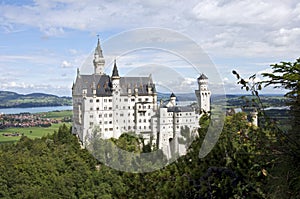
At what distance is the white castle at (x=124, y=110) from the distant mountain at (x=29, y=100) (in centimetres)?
9989

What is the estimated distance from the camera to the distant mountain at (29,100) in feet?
457

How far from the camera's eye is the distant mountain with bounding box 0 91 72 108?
13925cm

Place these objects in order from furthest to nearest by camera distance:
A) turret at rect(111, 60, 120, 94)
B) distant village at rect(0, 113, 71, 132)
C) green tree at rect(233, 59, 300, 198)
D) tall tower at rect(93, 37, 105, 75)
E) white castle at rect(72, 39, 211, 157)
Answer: distant village at rect(0, 113, 71, 132)
tall tower at rect(93, 37, 105, 75)
turret at rect(111, 60, 120, 94)
white castle at rect(72, 39, 211, 157)
green tree at rect(233, 59, 300, 198)

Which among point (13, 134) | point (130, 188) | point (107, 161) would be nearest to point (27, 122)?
point (13, 134)

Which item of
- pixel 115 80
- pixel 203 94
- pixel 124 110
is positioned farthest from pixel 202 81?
pixel 124 110

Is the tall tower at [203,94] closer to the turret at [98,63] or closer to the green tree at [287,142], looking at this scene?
the turret at [98,63]

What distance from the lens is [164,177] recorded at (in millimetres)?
6484

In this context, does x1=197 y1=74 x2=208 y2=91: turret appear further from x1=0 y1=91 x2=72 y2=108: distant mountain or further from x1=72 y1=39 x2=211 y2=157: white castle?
x1=0 y1=91 x2=72 y2=108: distant mountain

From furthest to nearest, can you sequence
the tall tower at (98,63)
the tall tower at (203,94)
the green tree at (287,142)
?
the tall tower at (98,63) → the tall tower at (203,94) → the green tree at (287,142)

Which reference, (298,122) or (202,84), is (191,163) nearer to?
(298,122)

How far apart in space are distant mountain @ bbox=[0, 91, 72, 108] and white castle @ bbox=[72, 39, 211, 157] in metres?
99.9

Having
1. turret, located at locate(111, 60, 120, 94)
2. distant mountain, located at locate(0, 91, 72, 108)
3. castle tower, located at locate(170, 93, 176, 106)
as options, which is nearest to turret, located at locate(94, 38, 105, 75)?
turret, located at locate(111, 60, 120, 94)

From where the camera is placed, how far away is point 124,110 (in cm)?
3625

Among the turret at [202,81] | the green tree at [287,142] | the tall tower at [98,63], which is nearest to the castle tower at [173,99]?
the turret at [202,81]
